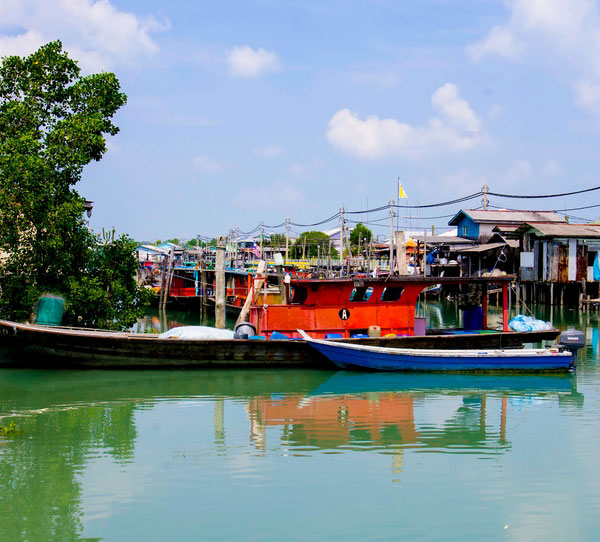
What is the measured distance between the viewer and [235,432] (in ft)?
35.7

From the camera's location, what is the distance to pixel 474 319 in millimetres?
18266

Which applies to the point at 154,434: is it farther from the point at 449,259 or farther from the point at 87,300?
the point at 449,259

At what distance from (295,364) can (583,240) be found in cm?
2245

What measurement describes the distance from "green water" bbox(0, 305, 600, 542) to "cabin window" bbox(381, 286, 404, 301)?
2354 millimetres

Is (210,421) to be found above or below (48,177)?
below

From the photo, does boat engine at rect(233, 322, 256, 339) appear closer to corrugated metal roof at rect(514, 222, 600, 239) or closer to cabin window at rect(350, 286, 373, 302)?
cabin window at rect(350, 286, 373, 302)

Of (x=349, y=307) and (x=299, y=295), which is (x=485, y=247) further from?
(x=299, y=295)

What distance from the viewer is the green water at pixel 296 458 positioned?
23.9 feet

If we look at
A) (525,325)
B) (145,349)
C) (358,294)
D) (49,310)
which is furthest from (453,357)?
(49,310)

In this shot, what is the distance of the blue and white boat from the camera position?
15.3 m

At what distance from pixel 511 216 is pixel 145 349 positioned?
31.1m

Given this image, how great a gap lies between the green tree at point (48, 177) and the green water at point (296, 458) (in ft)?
8.13

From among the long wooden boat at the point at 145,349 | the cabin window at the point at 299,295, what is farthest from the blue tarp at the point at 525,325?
the cabin window at the point at 299,295

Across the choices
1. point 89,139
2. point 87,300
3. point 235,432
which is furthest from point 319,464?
point 89,139
